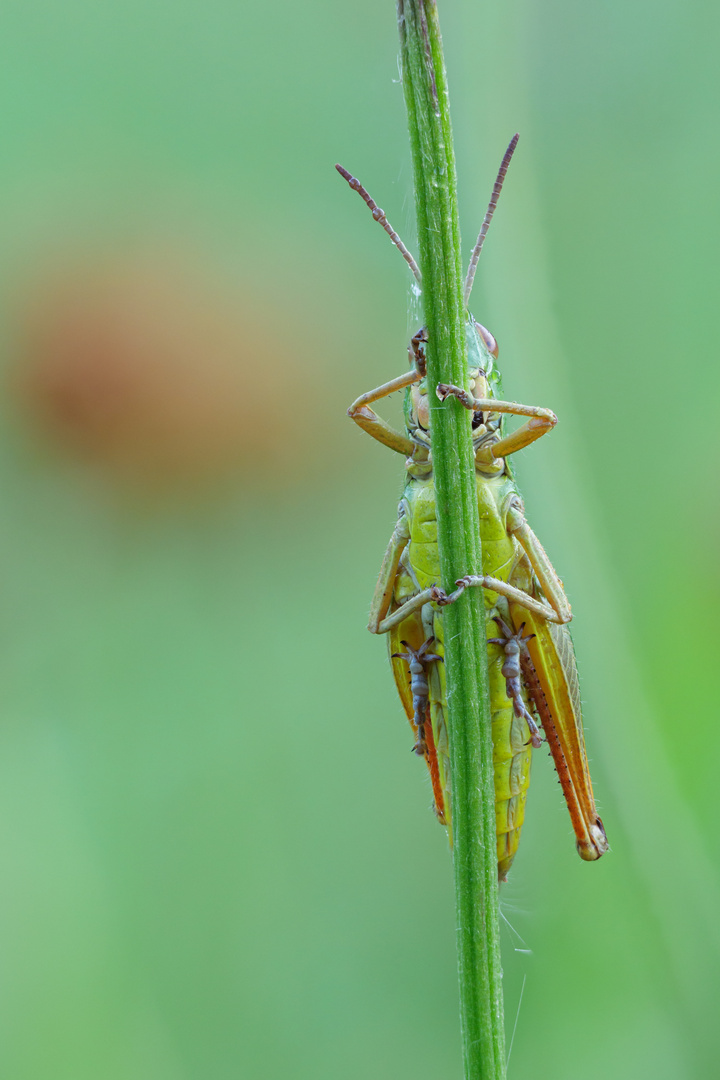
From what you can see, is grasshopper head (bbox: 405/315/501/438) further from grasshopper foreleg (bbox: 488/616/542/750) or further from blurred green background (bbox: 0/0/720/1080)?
blurred green background (bbox: 0/0/720/1080)

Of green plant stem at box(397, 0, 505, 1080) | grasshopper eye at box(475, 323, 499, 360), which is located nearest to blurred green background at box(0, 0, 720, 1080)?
grasshopper eye at box(475, 323, 499, 360)

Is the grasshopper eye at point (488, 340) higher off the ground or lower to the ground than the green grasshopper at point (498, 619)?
higher

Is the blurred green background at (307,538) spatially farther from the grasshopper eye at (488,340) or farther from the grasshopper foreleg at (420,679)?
the grasshopper foreleg at (420,679)

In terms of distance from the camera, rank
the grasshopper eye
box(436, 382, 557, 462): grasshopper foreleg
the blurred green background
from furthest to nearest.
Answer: the blurred green background
the grasshopper eye
box(436, 382, 557, 462): grasshopper foreleg

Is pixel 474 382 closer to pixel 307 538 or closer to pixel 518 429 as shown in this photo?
pixel 518 429

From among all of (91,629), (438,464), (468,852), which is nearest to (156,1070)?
(91,629)

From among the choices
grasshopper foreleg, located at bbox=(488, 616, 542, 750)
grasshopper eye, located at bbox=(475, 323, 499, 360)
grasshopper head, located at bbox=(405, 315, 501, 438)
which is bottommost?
grasshopper foreleg, located at bbox=(488, 616, 542, 750)

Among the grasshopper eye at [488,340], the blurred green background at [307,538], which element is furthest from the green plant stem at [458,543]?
the blurred green background at [307,538]

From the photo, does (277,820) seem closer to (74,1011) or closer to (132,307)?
(74,1011)
